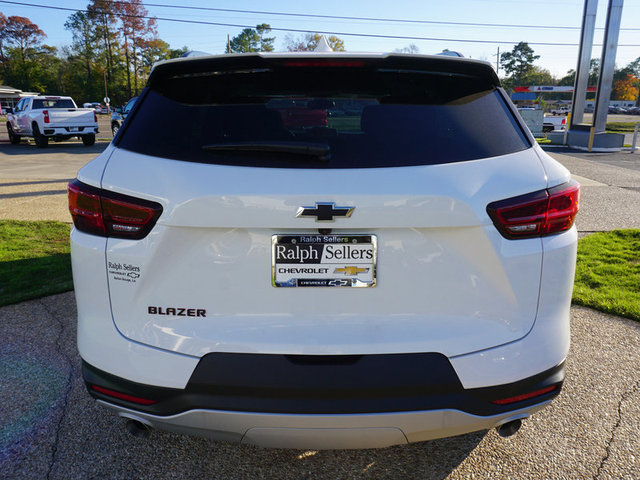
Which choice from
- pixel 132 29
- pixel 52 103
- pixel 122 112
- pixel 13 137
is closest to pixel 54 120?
pixel 52 103

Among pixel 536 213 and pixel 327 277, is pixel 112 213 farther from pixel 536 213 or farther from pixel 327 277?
pixel 536 213

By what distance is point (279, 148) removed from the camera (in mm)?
1792

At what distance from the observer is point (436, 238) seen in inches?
69.4

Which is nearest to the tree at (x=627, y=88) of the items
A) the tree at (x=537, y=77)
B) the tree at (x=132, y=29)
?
the tree at (x=537, y=77)

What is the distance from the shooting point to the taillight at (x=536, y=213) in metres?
1.77

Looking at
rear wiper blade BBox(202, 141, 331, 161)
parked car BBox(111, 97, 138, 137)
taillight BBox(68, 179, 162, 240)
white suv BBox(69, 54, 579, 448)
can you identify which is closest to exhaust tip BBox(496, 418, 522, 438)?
white suv BBox(69, 54, 579, 448)

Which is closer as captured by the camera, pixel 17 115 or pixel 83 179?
pixel 83 179

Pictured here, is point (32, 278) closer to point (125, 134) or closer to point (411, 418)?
point (125, 134)

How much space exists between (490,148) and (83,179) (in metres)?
1.53

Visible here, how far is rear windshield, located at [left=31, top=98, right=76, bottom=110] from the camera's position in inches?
838

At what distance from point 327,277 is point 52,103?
23531 mm

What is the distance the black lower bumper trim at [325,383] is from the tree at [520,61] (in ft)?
494

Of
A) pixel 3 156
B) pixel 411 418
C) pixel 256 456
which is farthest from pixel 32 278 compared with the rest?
pixel 3 156

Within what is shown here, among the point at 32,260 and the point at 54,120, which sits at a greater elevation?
the point at 54,120
